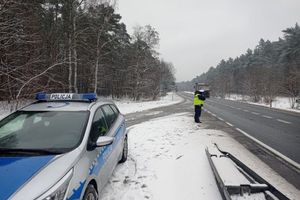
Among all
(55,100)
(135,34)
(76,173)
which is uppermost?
(135,34)

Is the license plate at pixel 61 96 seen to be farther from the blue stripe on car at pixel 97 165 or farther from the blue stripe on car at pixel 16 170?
the blue stripe on car at pixel 16 170

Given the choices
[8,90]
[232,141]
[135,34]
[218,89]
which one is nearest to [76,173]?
[232,141]

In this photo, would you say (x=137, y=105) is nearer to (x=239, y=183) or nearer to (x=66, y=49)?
(x=66, y=49)

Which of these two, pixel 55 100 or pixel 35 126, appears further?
pixel 55 100

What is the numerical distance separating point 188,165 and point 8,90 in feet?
28.5

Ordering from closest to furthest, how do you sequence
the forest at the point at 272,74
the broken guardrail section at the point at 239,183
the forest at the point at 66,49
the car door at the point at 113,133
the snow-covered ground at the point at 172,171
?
the broken guardrail section at the point at 239,183
the snow-covered ground at the point at 172,171
the car door at the point at 113,133
the forest at the point at 66,49
the forest at the point at 272,74

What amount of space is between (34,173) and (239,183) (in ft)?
11.6

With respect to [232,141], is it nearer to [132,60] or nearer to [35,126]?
[35,126]

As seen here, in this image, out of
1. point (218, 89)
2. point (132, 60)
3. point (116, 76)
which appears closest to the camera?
point (132, 60)

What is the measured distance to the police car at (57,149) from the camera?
8.70 feet

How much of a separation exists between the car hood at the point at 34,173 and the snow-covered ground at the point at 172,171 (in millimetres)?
1552

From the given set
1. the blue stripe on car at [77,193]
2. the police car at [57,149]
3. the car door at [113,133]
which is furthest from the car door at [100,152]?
the blue stripe on car at [77,193]

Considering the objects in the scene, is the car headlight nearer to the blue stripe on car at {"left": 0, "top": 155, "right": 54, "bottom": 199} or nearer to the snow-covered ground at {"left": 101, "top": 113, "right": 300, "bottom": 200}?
the blue stripe on car at {"left": 0, "top": 155, "right": 54, "bottom": 199}

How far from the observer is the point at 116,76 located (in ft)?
156
